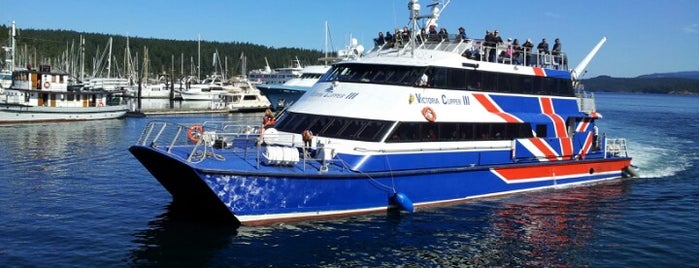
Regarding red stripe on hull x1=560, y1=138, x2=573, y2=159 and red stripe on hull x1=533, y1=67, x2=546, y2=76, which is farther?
red stripe on hull x1=560, y1=138, x2=573, y2=159

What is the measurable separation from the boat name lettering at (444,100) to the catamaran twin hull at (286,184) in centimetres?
149

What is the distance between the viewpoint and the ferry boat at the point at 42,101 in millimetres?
43688

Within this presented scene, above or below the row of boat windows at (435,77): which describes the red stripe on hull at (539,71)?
above

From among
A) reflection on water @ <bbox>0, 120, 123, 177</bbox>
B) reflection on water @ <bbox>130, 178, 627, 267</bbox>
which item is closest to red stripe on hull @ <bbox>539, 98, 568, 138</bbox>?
reflection on water @ <bbox>130, 178, 627, 267</bbox>

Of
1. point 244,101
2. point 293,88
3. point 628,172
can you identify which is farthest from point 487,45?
point 244,101

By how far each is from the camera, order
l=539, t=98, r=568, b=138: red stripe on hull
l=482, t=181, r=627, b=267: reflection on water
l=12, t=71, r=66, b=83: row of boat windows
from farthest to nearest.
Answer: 1. l=12, t=71, r=66, b=83: row of boat windows
2. l=539, t=98, r=568, b=138: red stripe on hull
3. l=482, t=181, r=627, b=267: reflection on water

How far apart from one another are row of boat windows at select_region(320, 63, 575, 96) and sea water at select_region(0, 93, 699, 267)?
335cm

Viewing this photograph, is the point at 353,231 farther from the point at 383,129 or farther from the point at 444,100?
the point at 444,100

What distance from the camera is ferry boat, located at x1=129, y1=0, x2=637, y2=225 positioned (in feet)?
46.1

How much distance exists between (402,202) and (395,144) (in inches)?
59.9

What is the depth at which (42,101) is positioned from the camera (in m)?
45.5

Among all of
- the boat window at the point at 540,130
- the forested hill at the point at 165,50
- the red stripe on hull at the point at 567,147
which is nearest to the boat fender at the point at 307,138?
the boat window at the point at 540,130

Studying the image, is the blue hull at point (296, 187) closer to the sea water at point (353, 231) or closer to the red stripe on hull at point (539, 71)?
the sea water at point (353, 231)

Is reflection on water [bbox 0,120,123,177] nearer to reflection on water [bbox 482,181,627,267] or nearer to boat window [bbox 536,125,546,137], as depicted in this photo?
reflection on water [bbox 482,181,627,267]
